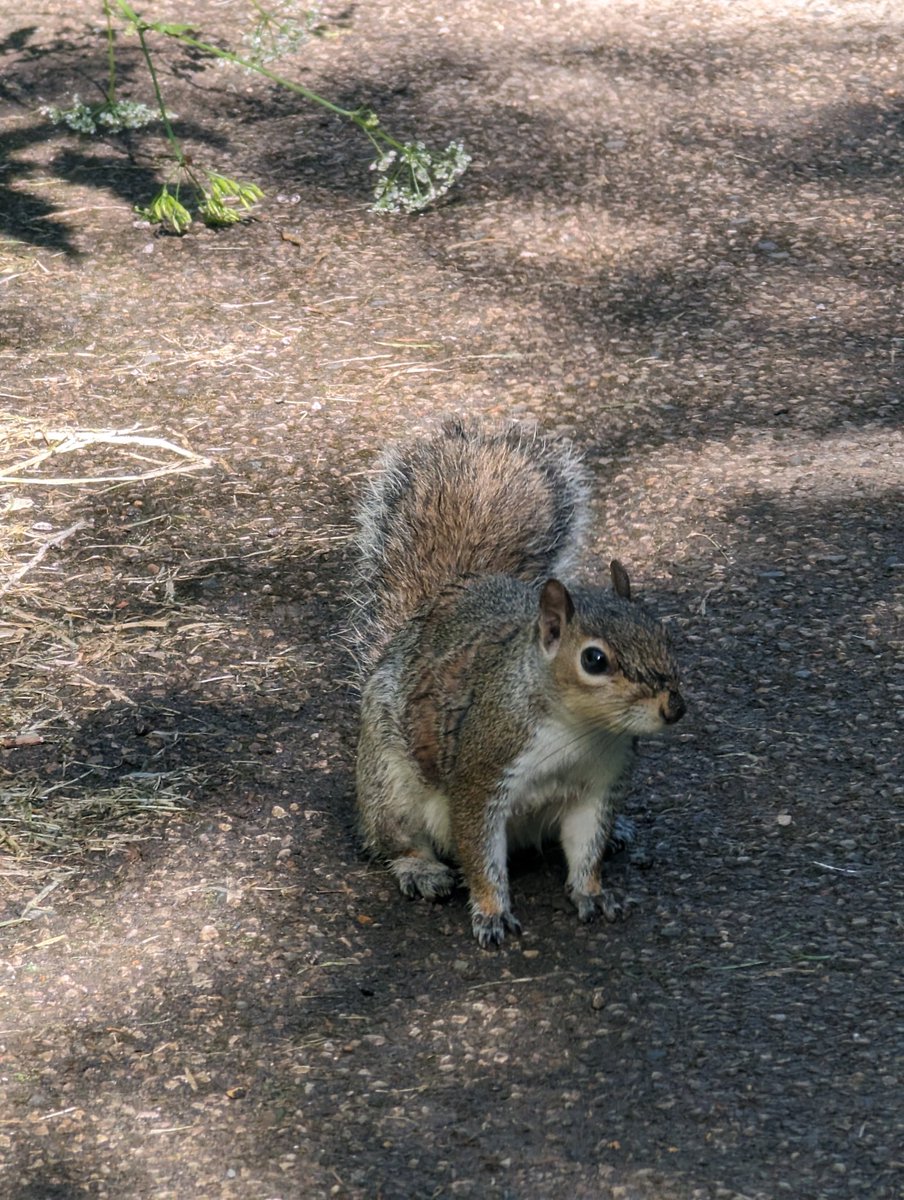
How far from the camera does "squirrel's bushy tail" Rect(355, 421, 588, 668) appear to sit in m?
3.47

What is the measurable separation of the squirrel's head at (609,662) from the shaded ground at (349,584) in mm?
531

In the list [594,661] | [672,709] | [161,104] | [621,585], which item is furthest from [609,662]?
[161,104]

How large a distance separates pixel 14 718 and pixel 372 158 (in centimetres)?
366

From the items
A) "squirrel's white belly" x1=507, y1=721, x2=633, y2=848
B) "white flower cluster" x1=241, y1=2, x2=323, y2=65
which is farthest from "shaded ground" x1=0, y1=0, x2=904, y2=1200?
"squirrel's white belly" x1=507, y1=721, x2=633, y2=848

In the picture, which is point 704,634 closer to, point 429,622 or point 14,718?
point 429,622

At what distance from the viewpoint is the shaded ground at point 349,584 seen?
2.61 meters

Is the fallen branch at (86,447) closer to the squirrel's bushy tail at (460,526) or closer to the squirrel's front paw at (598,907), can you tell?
the squirrel's bushy tail at (460,526)

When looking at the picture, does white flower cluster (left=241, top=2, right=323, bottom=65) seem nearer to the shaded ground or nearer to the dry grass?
the shaded ground

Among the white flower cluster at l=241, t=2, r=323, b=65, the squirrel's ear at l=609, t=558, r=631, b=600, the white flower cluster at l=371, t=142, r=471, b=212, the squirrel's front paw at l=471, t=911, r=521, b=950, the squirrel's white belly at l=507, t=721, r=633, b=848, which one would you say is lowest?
the squirrel's front paw at l=471, t=911, r=521, b=950

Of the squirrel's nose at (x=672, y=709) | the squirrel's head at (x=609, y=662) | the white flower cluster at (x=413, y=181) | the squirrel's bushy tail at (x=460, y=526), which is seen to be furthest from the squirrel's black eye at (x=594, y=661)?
the white flower cluster at (x=413, y=181)

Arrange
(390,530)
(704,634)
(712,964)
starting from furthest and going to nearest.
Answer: (704,634), (390,530), (712,964)

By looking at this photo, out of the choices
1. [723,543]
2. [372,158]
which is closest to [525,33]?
[372,158]

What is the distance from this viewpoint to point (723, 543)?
13.9ft

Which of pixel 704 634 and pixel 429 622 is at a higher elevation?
pixel 429 622
